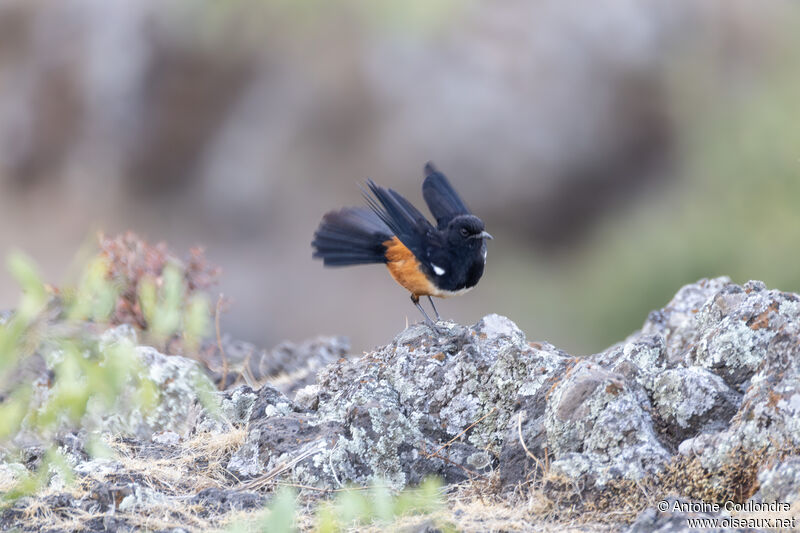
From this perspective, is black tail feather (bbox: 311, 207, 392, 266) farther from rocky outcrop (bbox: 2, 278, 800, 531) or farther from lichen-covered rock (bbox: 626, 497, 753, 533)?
lichen-covered rock (bbox: 626, 497, 753, 533)

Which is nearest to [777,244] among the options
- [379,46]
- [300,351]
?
[379,46]

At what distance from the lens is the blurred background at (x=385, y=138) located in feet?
43.3

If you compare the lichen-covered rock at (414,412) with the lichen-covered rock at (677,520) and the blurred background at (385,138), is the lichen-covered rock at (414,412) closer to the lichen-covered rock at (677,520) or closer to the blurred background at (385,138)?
the lichen-covered rock at (677,520)

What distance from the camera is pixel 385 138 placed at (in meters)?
14.3

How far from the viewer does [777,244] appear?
40.5 feet

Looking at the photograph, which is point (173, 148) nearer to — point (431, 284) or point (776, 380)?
point (431, 284)

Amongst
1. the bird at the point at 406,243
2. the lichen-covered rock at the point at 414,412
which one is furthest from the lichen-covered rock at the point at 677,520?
the bird at the point at 406,243

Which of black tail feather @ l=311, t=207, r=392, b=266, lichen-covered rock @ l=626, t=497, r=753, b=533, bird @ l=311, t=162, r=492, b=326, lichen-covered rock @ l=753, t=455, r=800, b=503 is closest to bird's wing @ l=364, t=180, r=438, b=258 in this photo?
bird @ l=311, t=162, r=492, b=326

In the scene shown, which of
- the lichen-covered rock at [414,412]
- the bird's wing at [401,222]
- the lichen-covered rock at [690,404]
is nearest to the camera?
the lichen-covered rock at [690,404]

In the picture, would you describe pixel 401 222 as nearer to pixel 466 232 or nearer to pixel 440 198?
pixel 466 232

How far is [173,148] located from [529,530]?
13209 mm

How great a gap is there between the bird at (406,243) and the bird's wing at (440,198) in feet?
1.12

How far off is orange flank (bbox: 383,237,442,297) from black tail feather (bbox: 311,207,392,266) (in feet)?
0.17

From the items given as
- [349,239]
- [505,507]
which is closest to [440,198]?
[349,239]
